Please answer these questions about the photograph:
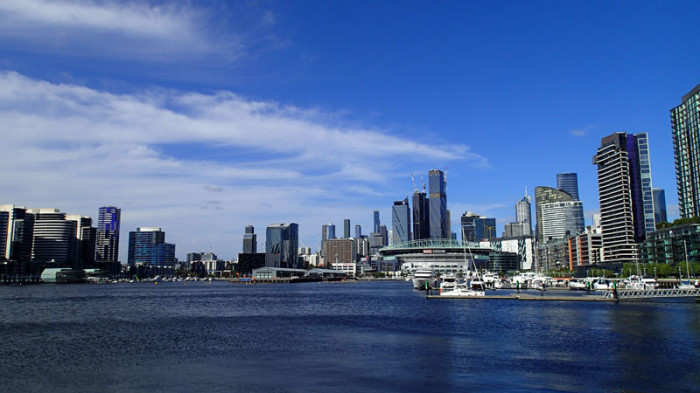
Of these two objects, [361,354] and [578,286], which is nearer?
[361,354]

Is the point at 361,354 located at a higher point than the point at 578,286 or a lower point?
lower

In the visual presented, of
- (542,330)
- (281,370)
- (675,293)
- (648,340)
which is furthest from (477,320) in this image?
(675,293)

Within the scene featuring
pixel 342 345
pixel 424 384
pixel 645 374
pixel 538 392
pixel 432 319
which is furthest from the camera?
pixel 432 319

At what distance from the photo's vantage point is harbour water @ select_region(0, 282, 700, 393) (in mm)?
33750

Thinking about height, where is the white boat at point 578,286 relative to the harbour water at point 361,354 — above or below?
above

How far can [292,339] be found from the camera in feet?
A: 179

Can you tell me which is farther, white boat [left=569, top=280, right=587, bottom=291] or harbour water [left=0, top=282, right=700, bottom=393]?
white boat [left=569, top=280, right=587, bottom=291]

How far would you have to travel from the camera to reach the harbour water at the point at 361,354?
3375 cm

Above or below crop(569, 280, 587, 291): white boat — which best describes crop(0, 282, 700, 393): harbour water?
below

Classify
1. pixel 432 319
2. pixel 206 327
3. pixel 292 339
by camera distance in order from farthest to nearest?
pixel 432 319
pixel 206 327
pixel 292 339

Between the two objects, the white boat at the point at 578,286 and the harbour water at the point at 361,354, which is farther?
the white boat at the point at 578,286

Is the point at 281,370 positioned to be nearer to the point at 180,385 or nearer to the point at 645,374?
the point at 180,385

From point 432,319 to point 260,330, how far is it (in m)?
24.9

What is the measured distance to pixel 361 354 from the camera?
4469 centimetres
